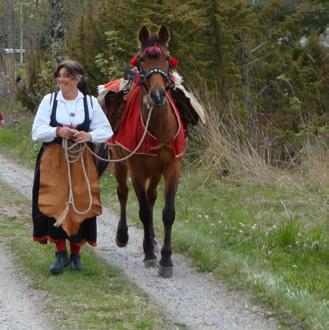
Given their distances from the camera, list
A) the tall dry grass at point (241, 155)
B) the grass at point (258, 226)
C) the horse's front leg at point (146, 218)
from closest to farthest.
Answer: the grass at point (258, 226) → the horse's front leg at point (146, 218) → the tall dry grass at point (241, 155)

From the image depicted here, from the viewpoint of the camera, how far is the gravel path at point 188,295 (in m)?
5.86

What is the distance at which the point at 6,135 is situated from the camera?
756 inches

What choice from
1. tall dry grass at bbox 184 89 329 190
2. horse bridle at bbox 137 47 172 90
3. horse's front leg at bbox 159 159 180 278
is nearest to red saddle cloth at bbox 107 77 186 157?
horse's front leg at bbox 159 159 180 278

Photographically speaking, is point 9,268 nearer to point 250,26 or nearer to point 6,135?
point 250,26

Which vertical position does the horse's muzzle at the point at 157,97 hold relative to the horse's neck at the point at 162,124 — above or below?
above

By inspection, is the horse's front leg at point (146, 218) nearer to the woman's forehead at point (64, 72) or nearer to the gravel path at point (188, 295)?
the gravel path at point (188, 295)

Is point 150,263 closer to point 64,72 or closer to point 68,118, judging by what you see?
point 68,118

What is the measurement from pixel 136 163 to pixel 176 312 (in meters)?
1.74

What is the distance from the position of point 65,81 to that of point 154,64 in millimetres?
818

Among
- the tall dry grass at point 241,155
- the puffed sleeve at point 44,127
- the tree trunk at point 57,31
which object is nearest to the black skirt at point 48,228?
the puffed sleeve at point 44,127

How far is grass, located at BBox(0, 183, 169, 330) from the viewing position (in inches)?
221

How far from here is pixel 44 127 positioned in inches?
254

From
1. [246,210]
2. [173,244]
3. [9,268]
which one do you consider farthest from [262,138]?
[9,268]

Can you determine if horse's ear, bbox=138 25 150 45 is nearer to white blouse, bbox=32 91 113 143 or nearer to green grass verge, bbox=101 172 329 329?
white blouse, bbox=32 91 113 143
